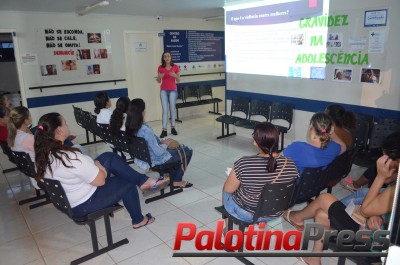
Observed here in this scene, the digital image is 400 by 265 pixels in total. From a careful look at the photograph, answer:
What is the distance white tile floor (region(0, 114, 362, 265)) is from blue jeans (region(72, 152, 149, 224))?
0.94 feet

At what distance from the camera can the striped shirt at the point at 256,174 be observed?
2000 mm

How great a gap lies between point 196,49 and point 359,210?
6.89 metres

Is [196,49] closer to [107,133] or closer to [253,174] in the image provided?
[107,133]

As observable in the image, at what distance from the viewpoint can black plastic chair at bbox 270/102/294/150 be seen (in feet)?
16.2

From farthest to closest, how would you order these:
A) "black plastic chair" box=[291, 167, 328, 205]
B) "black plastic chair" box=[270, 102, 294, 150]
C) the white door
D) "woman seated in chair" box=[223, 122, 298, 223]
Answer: the white door
"black plastic chair" box=[270, 102, 294, 150]
"black plastic chair" box=[291, 167, 328, 205]
"woman seated in chair" box=[223, 122, 298, 223]

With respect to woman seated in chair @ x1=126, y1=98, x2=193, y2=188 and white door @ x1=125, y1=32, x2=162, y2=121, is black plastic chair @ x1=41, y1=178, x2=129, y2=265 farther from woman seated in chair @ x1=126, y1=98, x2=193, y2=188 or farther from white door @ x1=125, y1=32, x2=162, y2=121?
white door @ x1=125, y1=32, x2=162, y2=121

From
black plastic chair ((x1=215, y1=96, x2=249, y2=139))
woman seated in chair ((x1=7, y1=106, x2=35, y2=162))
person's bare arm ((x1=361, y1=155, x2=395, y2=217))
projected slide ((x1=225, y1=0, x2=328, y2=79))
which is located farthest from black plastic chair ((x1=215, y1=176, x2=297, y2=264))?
black plastic chair ((x1=215, y1=96, x2=249, y2=139))

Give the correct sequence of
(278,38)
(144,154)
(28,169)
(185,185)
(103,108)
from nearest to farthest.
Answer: (28,169), (144,154), (185,185), (103,108), (278,38)

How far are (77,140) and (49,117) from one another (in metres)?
4.12

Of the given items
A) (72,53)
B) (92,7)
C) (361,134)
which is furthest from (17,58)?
(361,134)

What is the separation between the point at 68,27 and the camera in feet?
20.3

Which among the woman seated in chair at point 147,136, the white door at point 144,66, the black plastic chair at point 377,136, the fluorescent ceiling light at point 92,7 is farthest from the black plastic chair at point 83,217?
the white door at point 144,66

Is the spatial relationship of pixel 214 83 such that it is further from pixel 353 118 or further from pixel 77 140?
pixel 353 118

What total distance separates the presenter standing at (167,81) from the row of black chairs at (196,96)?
1.16 meters
